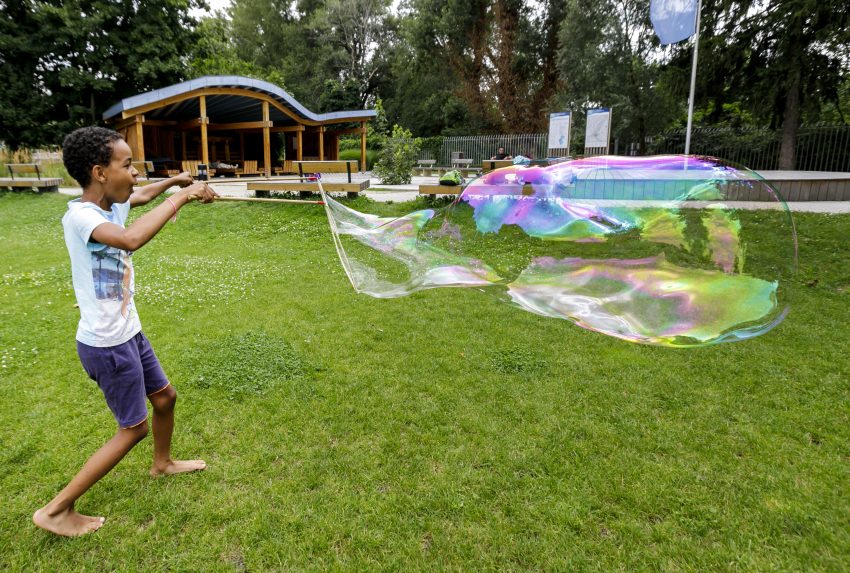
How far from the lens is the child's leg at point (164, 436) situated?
10.0 feet

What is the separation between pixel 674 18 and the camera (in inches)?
530

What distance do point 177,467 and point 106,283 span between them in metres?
1.32

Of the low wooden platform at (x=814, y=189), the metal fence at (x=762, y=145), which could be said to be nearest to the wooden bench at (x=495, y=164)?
the metal fence at (x=762, y=145)

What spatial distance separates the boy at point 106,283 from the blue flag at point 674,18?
556 inches

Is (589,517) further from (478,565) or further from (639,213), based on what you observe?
(639,213)

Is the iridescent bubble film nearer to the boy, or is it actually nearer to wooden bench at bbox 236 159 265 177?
the boy

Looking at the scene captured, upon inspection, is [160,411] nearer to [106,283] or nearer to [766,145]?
[106,283]

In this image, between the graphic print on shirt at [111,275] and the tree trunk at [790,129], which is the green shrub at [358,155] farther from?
the graphic print on shirt at [111,275]

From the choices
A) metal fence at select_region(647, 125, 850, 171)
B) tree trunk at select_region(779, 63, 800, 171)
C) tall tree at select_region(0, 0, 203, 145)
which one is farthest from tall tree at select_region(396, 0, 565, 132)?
tall tree at select_region(0, 0, 203, 145)

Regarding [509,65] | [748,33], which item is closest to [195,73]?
[509,65]

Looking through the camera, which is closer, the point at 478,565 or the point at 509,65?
the point at 478,565

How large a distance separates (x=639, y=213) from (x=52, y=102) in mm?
26832

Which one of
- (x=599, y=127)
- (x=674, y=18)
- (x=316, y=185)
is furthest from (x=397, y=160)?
(x=674, y=18)

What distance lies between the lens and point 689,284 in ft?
12.4
